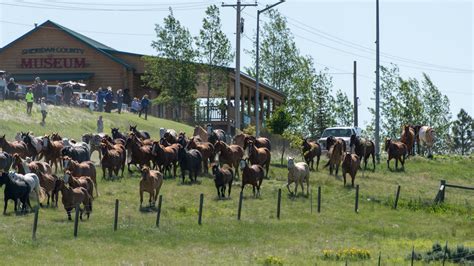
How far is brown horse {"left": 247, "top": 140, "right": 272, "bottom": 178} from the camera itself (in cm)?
5622

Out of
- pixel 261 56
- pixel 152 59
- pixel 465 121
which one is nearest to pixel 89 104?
pixel 152 59

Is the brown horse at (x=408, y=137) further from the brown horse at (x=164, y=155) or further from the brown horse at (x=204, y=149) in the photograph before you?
the brown horse at (x=164, y=155)

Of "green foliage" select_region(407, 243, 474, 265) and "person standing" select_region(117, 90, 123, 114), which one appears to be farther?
"person standing" select_region(117, 90, 123, 114)

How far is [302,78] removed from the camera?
99.8 meters

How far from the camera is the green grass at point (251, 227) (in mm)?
36438

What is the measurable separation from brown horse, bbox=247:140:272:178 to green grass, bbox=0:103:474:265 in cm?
83

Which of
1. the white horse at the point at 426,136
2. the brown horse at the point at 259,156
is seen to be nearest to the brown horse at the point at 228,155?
the brown horse at the point at 259,156

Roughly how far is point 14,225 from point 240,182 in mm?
16038

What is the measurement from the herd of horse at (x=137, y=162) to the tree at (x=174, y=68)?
2428 centimetres

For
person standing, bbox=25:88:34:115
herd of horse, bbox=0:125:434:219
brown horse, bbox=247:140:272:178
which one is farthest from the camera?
person standing, bbox=25:88:34:115

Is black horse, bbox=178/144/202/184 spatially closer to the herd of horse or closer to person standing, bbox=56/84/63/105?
the herd of horse

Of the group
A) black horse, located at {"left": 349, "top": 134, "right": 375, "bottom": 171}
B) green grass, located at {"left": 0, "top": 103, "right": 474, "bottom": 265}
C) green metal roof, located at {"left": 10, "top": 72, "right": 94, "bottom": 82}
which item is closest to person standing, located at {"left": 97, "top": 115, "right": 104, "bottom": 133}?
green grass, located at {"left": 0, "top": 103, "right": 474, "bottom": 265}

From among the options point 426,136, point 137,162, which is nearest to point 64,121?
point 137,162

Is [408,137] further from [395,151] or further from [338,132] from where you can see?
[395,151]
